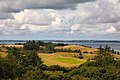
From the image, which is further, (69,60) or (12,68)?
(69,60)

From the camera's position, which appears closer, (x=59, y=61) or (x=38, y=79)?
(x=38, y=79)

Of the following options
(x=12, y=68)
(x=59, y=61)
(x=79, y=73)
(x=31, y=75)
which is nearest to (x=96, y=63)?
(x=79, y=73)

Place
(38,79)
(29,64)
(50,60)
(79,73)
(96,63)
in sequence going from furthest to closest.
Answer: (50,60) → (29,64) → (96,63) → (79,73) → (38,79)

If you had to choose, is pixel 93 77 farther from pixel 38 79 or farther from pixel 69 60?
pixel 69 60

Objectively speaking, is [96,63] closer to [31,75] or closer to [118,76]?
[118,76]

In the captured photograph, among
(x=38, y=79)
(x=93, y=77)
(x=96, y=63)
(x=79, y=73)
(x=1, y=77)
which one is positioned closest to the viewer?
(x=38, y=79)

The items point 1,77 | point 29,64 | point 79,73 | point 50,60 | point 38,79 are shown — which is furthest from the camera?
point 50,60

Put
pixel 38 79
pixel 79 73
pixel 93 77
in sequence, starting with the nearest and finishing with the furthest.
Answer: pixel 38 79 → pixel 93 77 → pixel 79 73

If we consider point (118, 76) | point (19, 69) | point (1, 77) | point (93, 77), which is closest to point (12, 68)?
point (19, 69)
